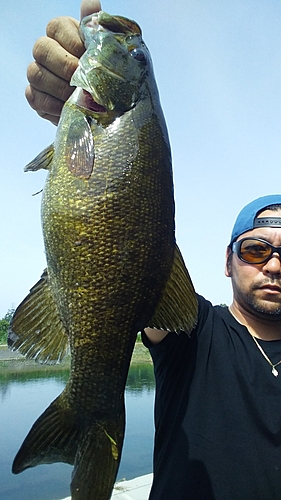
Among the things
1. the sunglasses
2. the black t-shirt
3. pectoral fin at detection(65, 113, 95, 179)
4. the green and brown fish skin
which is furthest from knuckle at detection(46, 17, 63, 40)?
the sunglasses

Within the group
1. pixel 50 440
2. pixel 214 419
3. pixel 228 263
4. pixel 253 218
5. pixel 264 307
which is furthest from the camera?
pixel 228 263

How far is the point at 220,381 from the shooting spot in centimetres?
232

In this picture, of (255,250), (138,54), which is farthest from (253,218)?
(138,54)

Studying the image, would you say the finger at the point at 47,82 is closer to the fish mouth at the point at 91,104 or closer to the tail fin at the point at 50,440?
the fish mouth at the point at 91,104

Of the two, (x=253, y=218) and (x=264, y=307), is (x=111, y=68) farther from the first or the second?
(x=264, y=307)

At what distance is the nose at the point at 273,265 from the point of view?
9.09 ft

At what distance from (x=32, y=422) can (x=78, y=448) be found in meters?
2.88

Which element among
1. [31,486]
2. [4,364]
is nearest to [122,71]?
[31,486]

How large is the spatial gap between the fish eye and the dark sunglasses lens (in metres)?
1.51

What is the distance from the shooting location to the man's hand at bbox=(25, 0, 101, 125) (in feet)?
5.55

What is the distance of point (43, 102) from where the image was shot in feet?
6.04

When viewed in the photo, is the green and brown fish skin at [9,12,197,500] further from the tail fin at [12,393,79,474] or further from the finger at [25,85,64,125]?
the finger at [25,85,64,125]

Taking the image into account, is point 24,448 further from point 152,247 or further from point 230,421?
point 230,421

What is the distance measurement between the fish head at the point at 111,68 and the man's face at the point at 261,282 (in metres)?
1.49
